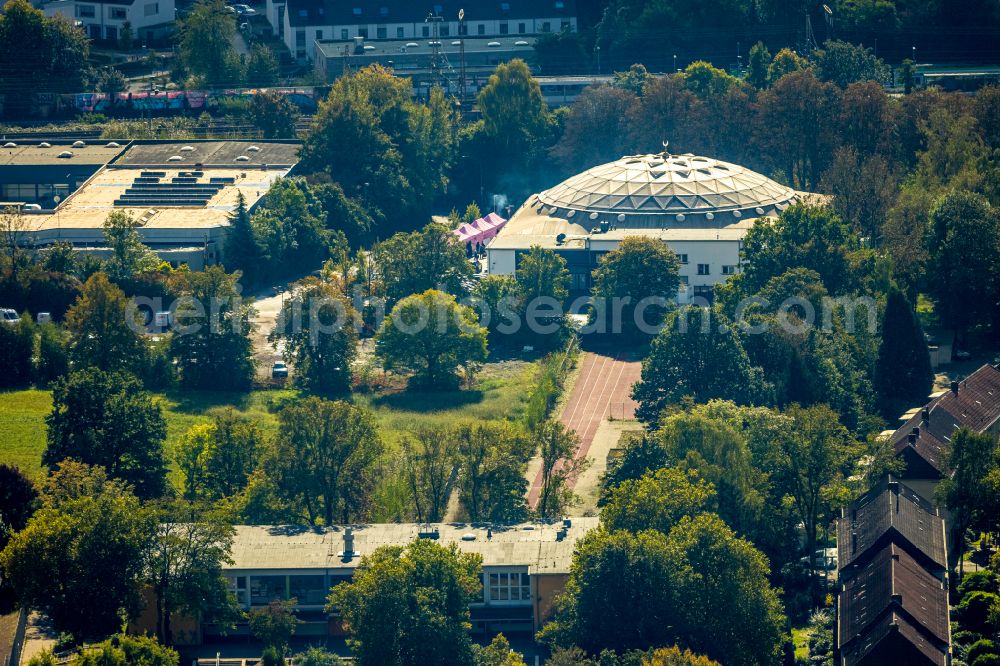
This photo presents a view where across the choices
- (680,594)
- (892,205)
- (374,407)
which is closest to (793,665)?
(680,594)

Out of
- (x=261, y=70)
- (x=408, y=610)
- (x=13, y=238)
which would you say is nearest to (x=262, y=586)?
(x=408, y=610)

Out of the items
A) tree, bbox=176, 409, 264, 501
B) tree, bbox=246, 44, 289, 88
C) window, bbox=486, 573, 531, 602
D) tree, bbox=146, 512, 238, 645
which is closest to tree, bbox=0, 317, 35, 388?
tree, bbox=176, 409, 264, 501

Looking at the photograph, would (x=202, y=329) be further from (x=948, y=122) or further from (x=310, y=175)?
(x=948, y=122)

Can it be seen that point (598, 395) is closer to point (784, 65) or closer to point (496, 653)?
point (496, 653)

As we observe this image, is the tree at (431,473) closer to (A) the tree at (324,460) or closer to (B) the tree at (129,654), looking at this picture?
(A) the tree at (324,460)

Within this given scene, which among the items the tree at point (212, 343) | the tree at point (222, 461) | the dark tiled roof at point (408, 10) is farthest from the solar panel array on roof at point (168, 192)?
the tree at point (222, 461)
